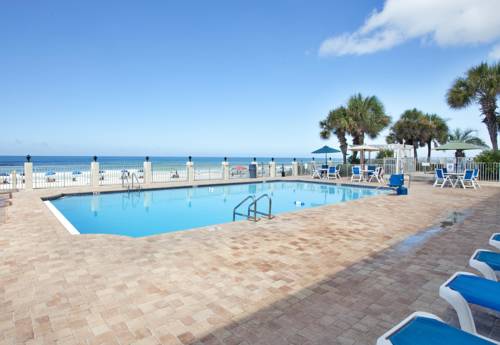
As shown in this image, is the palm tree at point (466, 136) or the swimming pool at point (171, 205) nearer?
A: the swimming pool at point (171, 205)

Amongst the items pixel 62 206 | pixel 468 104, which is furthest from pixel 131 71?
pixel 468 104

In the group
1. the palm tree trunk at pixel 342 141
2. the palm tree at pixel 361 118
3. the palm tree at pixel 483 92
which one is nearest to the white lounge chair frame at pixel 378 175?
the palm tree at pixel 361 118

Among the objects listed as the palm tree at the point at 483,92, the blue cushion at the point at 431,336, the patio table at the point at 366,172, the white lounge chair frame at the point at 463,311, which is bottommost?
the white lounge chair frame at the point at 463,311

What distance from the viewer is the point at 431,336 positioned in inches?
63.8

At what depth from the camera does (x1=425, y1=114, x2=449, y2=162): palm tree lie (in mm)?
27075

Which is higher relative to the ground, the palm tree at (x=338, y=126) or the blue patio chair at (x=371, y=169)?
the palm tree at (x=338, y=126)

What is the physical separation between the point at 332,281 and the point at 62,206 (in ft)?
31.5

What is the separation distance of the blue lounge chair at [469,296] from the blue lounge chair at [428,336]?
0.43m

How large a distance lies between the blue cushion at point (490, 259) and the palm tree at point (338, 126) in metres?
17.4

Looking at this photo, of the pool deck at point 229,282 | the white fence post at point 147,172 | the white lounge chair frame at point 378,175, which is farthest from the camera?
the white lounge chair frame at point 378,175

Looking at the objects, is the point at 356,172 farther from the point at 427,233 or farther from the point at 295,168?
the point at 427,233

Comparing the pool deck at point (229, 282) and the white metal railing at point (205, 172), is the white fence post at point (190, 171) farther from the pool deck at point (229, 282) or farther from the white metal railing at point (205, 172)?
the pool deck at point (229, 282)

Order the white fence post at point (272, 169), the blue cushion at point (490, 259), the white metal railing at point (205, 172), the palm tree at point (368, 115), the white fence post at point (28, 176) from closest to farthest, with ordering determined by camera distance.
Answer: the blue cushion at point (490, 259) < the white fence post at point (28, 176) < the white metal railing at point (205, 172) < the white fence post at point (272, 169) < the palm tree at point (368, 115)

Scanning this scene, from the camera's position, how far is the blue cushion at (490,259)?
8.85 ft
